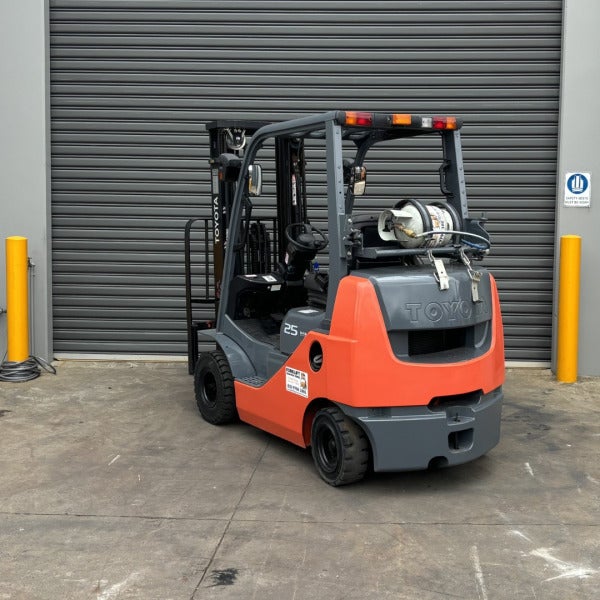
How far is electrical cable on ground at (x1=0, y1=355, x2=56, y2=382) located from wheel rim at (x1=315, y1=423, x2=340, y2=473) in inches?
155

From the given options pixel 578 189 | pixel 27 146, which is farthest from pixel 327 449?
pixel 27 146

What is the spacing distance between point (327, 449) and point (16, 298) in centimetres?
433

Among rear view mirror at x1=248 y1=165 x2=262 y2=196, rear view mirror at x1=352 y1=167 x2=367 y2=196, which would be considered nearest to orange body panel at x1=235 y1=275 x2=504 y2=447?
rear view mirror at x1=352 y1=167 x2=367 y2=196

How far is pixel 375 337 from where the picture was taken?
5125mm

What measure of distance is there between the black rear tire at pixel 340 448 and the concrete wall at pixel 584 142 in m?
4.12

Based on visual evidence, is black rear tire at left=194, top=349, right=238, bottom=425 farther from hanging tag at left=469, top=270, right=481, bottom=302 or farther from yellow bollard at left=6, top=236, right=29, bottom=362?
yellow bollard at left=6, top=236, right=29, bottom=362

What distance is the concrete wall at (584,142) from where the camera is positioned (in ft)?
27.7

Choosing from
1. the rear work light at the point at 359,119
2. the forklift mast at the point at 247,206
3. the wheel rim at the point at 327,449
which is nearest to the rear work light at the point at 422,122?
the rear work light at the point at 359,119

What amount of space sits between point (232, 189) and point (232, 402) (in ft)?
6.14

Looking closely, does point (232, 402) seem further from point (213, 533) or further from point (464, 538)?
point (464, 538)

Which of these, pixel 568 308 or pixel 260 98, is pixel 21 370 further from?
pixel 568 308

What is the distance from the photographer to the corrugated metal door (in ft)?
Result: 28.7

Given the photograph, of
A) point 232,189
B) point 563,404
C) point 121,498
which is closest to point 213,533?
point 121,498

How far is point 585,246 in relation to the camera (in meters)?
8.56
